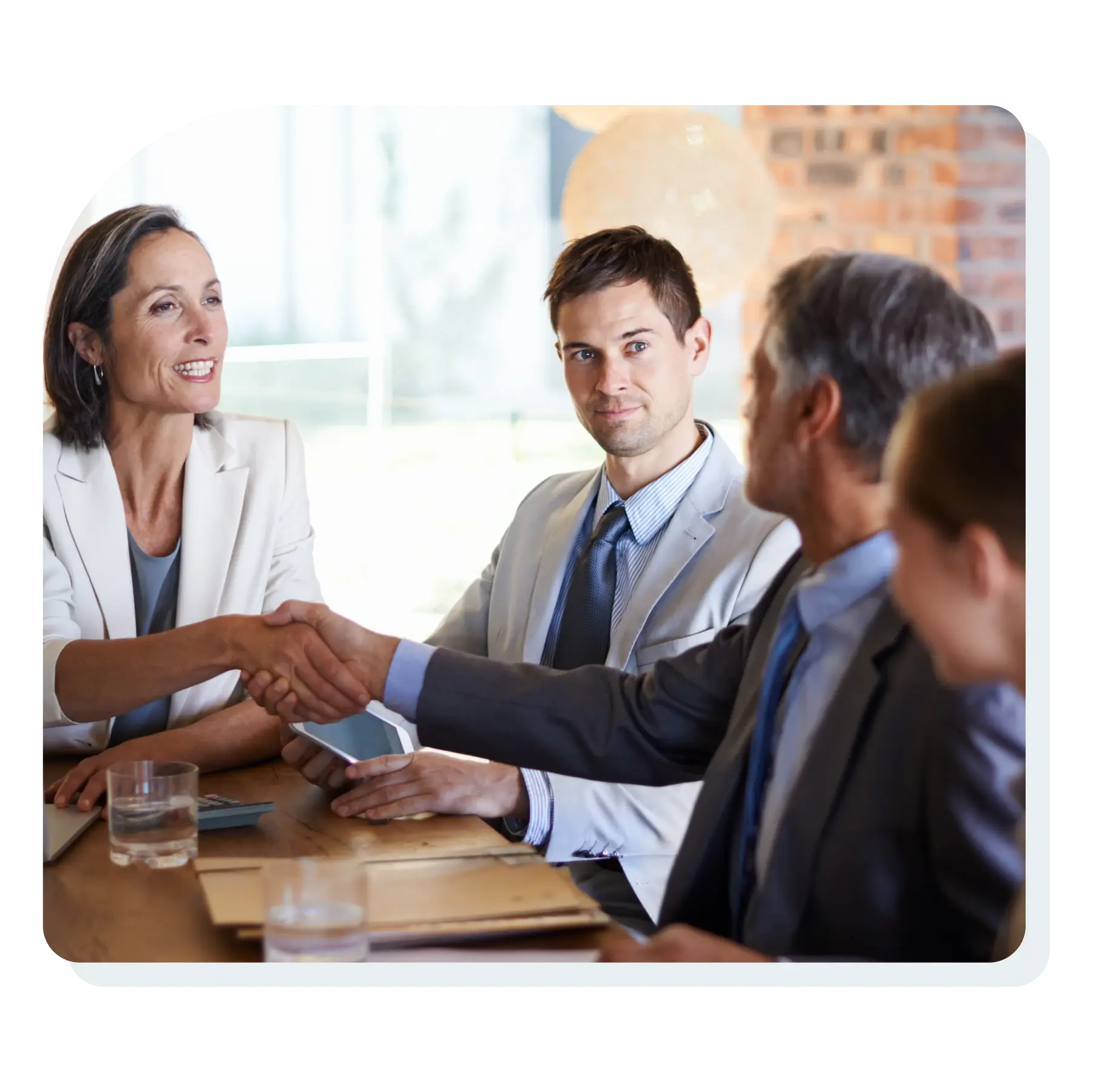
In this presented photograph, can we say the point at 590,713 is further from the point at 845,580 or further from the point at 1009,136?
the point at 1009,136

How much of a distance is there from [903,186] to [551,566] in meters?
0.70

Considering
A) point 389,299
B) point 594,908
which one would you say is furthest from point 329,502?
point 594,908

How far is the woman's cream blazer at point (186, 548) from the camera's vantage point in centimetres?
207

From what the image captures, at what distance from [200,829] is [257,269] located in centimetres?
77

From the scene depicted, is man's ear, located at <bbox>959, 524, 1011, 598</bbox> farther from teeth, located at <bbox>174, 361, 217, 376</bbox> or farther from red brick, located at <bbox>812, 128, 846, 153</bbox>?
teeth, located at <bbox>174, 361, 217, 376</bbox>

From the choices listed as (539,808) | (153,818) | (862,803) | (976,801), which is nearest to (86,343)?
(153,818)

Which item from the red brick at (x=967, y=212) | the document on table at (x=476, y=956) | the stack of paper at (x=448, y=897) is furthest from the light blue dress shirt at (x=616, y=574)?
the red brick at (x=967, y=212)

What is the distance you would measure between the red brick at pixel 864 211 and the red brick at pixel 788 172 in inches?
2.6

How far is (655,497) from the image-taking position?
1.99 m

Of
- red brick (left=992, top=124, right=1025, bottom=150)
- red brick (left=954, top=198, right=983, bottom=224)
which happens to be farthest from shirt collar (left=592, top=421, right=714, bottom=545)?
red brick (left=992, top=124, right=1025, bottom=150)

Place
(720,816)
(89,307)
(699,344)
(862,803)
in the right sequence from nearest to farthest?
(862,803) → (720,816) → (699,344) → (89,307)

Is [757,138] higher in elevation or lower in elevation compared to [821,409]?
higher

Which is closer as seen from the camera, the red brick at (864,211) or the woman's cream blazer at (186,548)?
the red brick at (864,211)

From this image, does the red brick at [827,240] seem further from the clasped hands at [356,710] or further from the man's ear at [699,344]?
the clasped hands at [356,710]
